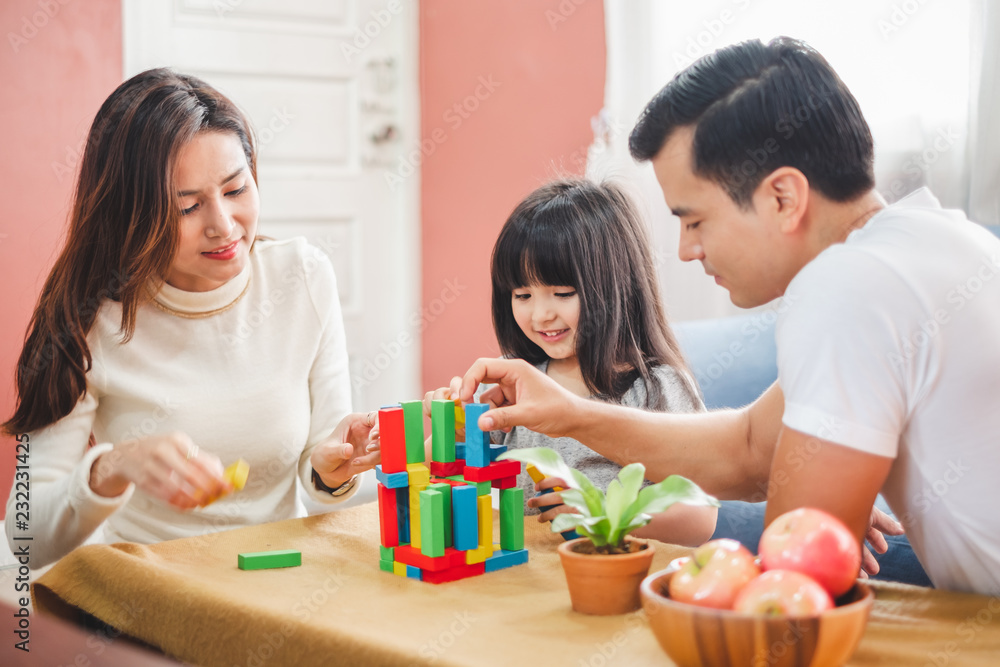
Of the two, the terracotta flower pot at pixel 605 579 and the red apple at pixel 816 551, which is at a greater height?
the red apple at pixel 816 551

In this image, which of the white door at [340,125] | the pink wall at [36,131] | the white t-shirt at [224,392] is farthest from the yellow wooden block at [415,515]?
the white door at [340,125]

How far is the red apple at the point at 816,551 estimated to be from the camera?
0.77 meters

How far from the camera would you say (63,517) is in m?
1.40

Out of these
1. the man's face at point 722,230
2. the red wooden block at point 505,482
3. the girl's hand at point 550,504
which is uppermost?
the man's face at point 722,230

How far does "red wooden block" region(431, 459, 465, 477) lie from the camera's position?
118 centimetres

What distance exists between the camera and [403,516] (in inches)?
45.3

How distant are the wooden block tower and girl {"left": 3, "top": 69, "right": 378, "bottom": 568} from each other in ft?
1.06

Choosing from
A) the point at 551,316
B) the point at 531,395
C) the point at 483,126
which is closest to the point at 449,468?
the point at 531,395

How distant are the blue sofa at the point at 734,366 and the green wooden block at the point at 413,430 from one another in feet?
3.16

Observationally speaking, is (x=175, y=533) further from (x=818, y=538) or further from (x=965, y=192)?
(x=965, y=192)

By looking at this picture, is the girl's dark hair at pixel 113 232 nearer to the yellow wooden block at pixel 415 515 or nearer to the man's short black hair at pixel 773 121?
the yellow wooden block at pixel 415 515

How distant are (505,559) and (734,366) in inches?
45.1

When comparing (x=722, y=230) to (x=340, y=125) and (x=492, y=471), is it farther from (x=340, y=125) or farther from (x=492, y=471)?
(x=340, y=125)

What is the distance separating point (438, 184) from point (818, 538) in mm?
3461
